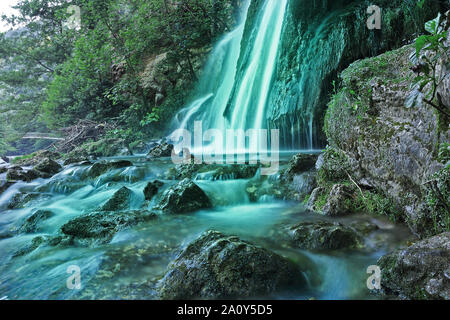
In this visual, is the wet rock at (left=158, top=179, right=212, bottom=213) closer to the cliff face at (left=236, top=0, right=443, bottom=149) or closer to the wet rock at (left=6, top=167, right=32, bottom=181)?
the cliff face at (left=236, top=0, right=443, bottom=149)

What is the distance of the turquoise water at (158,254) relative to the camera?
7.52 ft

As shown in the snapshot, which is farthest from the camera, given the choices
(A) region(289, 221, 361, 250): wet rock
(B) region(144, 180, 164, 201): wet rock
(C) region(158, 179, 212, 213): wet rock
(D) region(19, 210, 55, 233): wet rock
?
(B) region(144, 180, 164, 201): wet rock

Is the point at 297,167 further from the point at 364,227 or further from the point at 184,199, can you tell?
the point at 184,199

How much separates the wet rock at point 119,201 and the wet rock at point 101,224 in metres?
0.87

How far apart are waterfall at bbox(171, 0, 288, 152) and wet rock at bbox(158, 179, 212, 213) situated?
431cm

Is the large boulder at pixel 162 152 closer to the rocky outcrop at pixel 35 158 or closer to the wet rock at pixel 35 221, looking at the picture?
the rocky outcrop at pixel 35 158

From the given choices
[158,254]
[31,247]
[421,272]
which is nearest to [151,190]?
[31,247]

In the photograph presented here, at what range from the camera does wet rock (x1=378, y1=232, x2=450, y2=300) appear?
1.76 meters

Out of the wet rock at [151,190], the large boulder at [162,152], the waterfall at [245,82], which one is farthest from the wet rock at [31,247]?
the large boulder at [162,152]

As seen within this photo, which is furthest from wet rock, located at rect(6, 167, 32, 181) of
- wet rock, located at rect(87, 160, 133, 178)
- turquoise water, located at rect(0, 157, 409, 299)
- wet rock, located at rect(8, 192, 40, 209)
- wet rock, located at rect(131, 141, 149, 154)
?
wet rock, located at rect(131, 141, 149, 154)

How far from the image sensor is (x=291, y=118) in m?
7.49

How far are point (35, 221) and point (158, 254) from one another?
2.78 m
